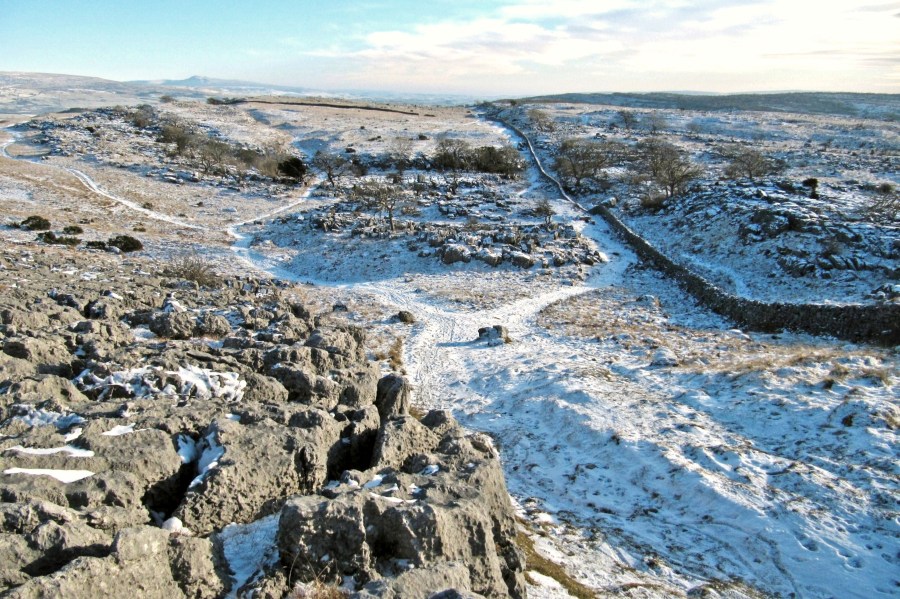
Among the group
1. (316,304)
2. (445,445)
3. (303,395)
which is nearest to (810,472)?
(445,445)

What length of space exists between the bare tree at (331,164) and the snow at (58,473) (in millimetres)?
46107

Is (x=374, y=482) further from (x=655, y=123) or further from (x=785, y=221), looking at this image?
(x=655, y=123)

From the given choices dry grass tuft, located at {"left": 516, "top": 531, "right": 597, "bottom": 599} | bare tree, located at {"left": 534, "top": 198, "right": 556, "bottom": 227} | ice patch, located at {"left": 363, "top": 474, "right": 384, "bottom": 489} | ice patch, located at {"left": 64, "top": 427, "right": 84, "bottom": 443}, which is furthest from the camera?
bare tree, located at {"left": 534, "top": 198, "right": 556, "bottom": 227}

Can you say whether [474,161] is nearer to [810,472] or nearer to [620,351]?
[620,351]

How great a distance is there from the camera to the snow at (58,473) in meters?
6.16

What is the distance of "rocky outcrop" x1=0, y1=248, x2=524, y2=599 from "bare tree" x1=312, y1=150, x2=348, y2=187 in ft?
137

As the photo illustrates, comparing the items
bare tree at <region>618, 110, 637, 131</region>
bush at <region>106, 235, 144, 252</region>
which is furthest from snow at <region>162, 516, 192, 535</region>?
bare tree at <region>618, 110, 637, 131</region>

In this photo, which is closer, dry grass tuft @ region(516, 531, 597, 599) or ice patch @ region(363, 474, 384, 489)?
ice patch @ region(363, 474, 384, 489)

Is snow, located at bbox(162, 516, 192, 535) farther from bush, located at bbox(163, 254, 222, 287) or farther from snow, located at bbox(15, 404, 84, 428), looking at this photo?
bush, located at bbox(163, 254, 222, 287)

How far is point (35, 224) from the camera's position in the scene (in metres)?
29.4

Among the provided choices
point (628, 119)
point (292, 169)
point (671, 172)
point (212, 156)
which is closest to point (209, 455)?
point (671, 172)

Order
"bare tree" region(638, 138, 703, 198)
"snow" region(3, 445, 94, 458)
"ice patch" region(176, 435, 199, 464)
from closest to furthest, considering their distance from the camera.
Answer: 1. "snow" region(3, 445, 94, 458)
2. "ice patch" region(176, 435, 199, 464)
3. "bare tree" region(638, 138, 703, 198)

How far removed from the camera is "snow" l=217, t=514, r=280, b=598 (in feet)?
19.2

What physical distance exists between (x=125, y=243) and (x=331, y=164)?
27341 millimetres
